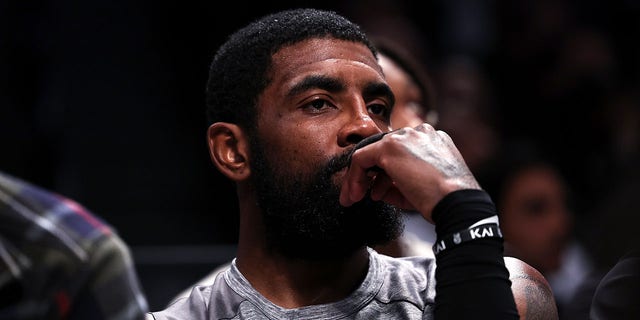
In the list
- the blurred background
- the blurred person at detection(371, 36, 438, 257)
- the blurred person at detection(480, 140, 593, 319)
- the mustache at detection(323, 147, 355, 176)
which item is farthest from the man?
the blurred person at detection(480, 140, 593, 319)

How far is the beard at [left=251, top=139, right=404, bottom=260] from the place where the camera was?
2.59 m

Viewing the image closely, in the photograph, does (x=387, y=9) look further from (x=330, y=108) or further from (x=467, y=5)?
(x=330, y=108)

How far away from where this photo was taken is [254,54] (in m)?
2.83

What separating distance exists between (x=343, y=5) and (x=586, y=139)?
1.76 m

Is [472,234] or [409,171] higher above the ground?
[409,171]

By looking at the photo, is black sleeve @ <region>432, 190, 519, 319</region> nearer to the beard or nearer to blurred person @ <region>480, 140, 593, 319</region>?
the beard

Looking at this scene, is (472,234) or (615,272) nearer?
(472,234)

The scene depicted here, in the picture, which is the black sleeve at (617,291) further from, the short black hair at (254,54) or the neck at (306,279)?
the short black hair at (254,54)

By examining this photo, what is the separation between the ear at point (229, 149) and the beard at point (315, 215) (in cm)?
7

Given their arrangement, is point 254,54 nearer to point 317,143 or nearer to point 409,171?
point 317,143

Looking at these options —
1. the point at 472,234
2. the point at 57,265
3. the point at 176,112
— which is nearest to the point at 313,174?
the point at 472,234

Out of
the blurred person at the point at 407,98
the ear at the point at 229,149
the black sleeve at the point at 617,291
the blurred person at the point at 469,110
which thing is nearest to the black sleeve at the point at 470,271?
the black sleeve at the point at 617,291

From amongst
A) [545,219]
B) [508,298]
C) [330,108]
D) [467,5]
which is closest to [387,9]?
[467,5]

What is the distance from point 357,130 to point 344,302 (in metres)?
0.44
